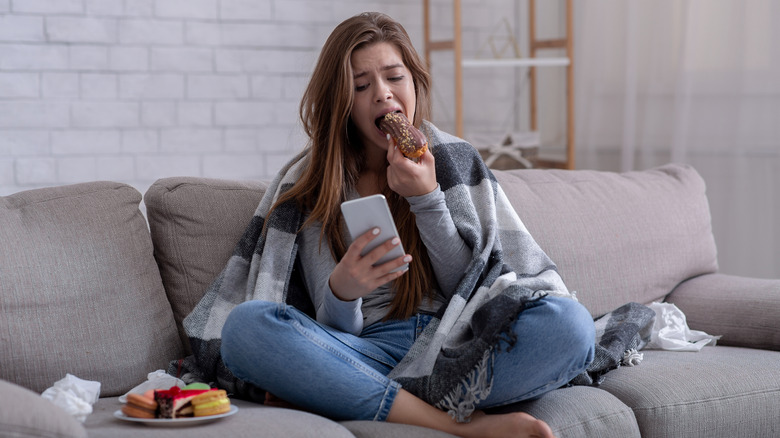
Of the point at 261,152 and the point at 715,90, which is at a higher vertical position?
the point at 715,90

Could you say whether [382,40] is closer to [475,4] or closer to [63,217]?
[63,217]

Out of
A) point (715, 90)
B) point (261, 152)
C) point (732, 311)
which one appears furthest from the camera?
point (261, 152)

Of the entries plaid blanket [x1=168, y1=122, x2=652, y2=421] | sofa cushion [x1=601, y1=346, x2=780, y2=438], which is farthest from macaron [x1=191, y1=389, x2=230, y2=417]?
sofa cushion [x1=601, y1=346, x2=780, y2=438]

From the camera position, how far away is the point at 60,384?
1515 mm

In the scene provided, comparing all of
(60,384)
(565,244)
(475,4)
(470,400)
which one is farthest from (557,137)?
(60,384)

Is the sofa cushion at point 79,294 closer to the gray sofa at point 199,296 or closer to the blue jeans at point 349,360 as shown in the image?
the gray sofa at point 199,296

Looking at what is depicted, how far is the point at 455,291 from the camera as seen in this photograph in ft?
5.47

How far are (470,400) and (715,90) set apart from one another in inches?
77.7

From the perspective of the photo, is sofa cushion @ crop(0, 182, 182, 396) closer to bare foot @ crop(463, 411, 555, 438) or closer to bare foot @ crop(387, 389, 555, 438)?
bare foot @ crop(387, 389, 555, 438)

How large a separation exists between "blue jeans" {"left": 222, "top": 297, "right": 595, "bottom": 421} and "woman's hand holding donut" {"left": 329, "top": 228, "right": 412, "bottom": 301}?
12 cm

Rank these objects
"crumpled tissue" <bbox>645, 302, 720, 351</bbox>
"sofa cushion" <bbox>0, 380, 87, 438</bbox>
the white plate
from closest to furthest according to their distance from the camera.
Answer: "sofa cushion" <bbox>0, 380, 87, 438</bbox>, the white plate, "crumpled tissue" <bbox>645, 302, 720, 351</bbox>

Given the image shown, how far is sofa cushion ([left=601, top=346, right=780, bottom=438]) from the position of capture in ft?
5.21

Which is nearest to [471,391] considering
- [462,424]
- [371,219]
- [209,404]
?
[462,424]

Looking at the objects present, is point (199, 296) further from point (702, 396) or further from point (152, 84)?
point (152, 84)
